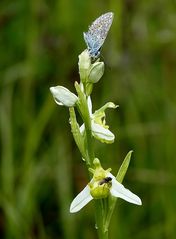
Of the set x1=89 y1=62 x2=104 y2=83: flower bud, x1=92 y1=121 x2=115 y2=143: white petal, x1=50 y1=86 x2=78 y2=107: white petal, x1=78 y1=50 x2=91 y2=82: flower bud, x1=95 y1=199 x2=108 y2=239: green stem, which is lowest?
x1=95 y1=199 x2=108 y2=239: green stem

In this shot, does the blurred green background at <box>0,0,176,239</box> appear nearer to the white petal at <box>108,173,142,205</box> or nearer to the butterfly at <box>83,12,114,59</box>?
the white petal at <box>108,173,142,205</box>

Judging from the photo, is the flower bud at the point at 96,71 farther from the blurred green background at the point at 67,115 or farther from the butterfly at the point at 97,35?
Answer: the blurred green background at the point at 67,115

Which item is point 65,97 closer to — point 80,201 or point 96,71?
point 96,71

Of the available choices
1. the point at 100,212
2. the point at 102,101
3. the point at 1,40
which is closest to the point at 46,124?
the point at 102,101

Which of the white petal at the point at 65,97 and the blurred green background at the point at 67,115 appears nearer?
the white petal at the point at 65,97

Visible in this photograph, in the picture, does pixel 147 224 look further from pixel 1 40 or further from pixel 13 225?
pixel 1 40

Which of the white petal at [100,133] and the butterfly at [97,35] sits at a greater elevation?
the butterfly at [97,35]

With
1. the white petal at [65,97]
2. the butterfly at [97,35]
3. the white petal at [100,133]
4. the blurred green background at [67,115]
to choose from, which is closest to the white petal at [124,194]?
the white petal at [100,133]

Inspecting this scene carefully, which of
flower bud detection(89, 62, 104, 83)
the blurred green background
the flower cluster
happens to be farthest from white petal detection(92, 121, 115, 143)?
the blurred green background
